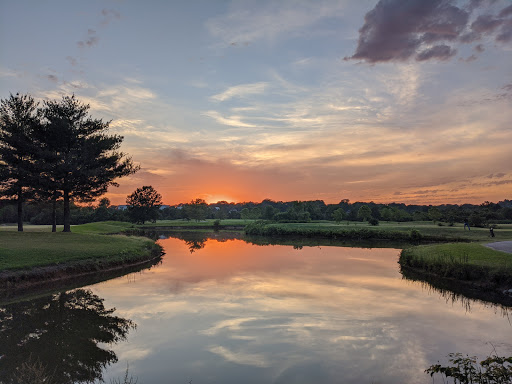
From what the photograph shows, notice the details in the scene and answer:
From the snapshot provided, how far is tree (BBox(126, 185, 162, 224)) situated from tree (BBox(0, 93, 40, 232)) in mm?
70427

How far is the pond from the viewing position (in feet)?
31.1

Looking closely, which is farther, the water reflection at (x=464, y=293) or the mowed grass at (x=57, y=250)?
the mowed grass at (x=57, y=250)

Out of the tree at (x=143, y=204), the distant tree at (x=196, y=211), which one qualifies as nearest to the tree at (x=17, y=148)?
the tree at (x=143, y=204)

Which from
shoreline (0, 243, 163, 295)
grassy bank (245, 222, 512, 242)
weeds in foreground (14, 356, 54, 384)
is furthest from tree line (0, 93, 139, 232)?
grassy bank (245, 222, 512, 242)

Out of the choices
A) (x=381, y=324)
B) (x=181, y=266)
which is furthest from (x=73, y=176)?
(x=381, y=324)

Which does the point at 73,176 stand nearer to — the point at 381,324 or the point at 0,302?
the point at 0,302

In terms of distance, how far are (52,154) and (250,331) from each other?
32.1m

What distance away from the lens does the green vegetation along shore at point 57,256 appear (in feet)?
65.8

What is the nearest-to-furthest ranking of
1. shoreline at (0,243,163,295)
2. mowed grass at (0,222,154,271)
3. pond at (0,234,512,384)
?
pond at (0,234,512,384) → shoreline at (0,243,163,295) → mowed grass at (0,222,154,271)

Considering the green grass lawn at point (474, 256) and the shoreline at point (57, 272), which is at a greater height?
the green grass lawn at point (474, 256)

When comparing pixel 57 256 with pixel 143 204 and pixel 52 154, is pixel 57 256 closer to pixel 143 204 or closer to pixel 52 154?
pixel 52 154

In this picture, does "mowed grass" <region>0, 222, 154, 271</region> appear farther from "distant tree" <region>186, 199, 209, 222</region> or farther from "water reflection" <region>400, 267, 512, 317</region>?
"distant tree" <region>186, 199, 209, 222</region>

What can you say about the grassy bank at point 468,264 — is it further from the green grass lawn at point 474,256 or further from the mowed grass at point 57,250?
the mowed grass at point 57,250

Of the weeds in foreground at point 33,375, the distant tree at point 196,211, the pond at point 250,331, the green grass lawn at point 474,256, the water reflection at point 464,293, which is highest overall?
the distant tree at point 196,211
